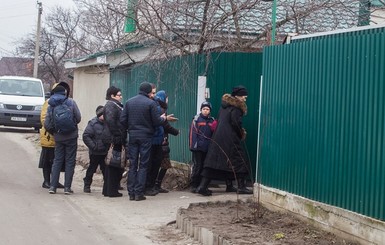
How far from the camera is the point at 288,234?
7328 millimetres

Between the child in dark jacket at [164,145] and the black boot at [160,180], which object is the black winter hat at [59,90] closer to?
the child in dark jacket at [164,145]

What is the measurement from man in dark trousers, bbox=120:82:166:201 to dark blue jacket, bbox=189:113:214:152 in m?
0.66

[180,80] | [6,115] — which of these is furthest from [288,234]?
[6,115]

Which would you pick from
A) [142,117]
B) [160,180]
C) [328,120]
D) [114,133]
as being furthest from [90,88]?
[328,120]

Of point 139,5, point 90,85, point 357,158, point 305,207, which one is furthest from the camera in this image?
point 90,85

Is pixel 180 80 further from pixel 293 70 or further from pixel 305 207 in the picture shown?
pixel 305 207

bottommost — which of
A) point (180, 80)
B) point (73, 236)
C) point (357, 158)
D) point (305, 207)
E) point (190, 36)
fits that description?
point (73, 236)

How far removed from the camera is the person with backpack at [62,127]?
34.9 ft

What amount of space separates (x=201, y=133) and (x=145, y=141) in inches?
40.7

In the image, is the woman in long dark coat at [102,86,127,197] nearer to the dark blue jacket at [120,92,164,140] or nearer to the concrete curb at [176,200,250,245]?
the dark blue jacket at [120,92,164,140]

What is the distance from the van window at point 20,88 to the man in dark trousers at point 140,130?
559 inches

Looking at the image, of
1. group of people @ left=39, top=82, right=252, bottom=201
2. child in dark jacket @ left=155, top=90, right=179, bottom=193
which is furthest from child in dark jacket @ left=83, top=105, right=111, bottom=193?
child in dark jacket @ left=155, top=90, right=179, bottom=193

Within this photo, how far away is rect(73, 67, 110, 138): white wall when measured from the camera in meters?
20.8

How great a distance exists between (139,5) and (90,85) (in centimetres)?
1105
